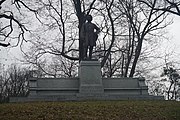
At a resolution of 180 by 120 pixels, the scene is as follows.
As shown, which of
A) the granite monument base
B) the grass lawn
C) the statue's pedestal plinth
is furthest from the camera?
the statue's pedestal plinth

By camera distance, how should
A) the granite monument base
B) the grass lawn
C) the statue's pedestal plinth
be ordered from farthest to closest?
1. the statue's pedestal plinth
2. the granite monument base
3. the grass lawn

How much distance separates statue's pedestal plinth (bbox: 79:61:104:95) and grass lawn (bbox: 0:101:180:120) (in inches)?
162

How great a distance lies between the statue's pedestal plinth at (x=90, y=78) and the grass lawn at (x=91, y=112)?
4.12 metres

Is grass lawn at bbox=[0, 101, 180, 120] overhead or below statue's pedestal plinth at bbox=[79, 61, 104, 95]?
below

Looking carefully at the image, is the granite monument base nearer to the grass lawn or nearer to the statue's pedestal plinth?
the statue's pedestal plinth

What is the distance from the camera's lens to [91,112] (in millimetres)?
10375

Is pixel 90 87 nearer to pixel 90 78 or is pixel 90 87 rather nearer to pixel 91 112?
pixel 90 78

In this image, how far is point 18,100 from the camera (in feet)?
45.2

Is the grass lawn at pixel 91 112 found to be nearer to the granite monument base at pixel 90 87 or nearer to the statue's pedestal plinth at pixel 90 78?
the granite monument base at pixel 90 87

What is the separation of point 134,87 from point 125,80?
2.20ft

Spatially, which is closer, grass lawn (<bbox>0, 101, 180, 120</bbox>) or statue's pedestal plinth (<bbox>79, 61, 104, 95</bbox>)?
grass lawn (<bbox>0, 101, 180, 120</bbox>)

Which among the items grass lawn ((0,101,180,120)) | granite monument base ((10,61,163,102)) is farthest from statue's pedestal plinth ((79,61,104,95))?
grass lawn ((0,101,180,120))

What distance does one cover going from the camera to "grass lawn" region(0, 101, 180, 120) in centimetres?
962

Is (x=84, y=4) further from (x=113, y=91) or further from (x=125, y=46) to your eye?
(x=113, y=91)
